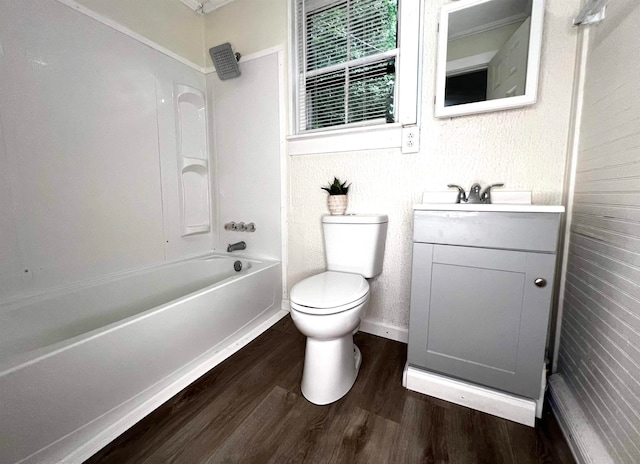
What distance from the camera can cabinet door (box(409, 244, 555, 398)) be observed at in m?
0.90

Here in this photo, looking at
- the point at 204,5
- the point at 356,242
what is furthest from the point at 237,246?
the point at 204,5

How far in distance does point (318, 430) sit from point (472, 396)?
64 cm

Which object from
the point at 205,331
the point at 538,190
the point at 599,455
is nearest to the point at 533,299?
the point at 599,455

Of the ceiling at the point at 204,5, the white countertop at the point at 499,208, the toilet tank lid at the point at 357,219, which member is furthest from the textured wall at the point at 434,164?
the ceiling at the point at 204,5

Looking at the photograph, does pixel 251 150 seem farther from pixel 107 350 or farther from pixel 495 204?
pixel 495 204

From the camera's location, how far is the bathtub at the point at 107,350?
73 centimetres

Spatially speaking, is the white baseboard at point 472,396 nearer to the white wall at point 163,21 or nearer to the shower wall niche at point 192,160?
the shower wall niche at point 192,160

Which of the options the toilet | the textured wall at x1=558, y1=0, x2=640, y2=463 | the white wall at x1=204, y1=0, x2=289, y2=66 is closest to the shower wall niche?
the white wall at x1=204, y1=0, x2=289, y2=66

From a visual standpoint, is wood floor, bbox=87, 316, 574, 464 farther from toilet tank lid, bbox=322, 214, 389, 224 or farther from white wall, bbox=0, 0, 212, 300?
white wall, bbox=0, 0, 212, 300

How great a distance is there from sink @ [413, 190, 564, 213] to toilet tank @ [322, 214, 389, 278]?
290 mm

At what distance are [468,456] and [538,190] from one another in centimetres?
113

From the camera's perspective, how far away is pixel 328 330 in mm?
981

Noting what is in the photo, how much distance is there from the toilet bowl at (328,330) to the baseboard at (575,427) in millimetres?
767

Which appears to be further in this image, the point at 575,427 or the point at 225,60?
the point at 225,60
